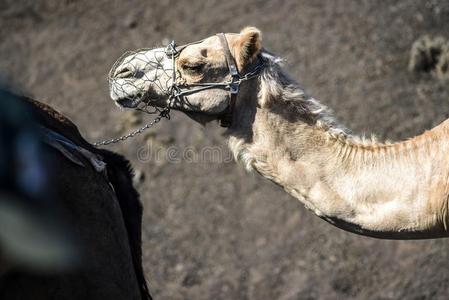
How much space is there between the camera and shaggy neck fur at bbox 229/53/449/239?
4445 millimetres

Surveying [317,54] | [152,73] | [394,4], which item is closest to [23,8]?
[317,54]

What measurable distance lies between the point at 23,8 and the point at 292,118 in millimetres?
6593

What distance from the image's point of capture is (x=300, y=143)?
4633 mm

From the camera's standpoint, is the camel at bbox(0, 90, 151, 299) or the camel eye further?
the camel eye

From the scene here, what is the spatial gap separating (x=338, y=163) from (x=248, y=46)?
876 mm

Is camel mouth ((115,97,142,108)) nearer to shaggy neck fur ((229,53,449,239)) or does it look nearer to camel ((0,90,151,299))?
camel ((0,90,151,299))

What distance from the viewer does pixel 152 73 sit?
16.1 ft

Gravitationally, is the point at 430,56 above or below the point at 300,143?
above

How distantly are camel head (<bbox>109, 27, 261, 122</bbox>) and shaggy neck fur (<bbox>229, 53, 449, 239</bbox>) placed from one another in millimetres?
122

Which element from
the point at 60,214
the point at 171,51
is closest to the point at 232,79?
the point at 171,51

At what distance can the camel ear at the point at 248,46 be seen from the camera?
15.1 feet

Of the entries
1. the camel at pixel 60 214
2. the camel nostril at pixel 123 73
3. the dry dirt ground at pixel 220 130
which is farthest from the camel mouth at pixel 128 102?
the dry dirt ground at pixel 220 130

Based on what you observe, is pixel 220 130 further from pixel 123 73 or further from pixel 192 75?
pixel 192 75

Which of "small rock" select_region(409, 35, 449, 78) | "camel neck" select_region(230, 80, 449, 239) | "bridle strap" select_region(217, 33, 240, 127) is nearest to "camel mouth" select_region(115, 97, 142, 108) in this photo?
"bridle strap" select_region(217, 33, 240, 127)
